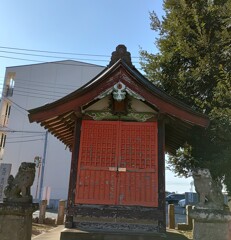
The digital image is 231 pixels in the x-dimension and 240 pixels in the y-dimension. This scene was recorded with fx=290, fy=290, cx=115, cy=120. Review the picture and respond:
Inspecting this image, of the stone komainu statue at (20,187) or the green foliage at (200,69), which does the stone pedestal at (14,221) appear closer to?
the stone komainu statue at (20,187)

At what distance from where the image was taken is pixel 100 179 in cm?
756

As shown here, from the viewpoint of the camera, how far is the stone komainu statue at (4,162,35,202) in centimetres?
629

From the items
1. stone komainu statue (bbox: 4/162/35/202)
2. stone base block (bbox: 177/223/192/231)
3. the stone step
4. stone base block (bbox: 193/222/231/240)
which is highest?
stone komainu statue (bbox: 4/162/35/202)

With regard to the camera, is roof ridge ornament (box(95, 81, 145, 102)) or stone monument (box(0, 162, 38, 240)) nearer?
stone monument (box(0, 162, 38, 240))

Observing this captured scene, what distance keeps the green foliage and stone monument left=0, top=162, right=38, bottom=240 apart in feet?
17.9

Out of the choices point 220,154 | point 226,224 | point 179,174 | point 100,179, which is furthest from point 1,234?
point 179,174

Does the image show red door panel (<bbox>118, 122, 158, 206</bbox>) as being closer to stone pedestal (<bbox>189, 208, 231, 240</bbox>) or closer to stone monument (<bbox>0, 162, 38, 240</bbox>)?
stone pedestal (<bbox>189, 208, 231, 240</bbox>)

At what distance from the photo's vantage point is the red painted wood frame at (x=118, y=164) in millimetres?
7418

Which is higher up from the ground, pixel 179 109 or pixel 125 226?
pixel 179 109

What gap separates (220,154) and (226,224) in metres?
3.41

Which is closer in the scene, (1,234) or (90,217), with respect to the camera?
(1,234)

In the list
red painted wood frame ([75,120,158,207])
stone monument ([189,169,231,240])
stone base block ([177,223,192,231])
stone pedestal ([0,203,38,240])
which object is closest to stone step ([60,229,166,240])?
red painted wood frame ([75,120,158,207])

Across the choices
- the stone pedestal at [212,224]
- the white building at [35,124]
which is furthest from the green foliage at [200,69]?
the white building at [35,124]

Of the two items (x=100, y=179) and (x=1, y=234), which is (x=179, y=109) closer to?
(x=100, y=179)
